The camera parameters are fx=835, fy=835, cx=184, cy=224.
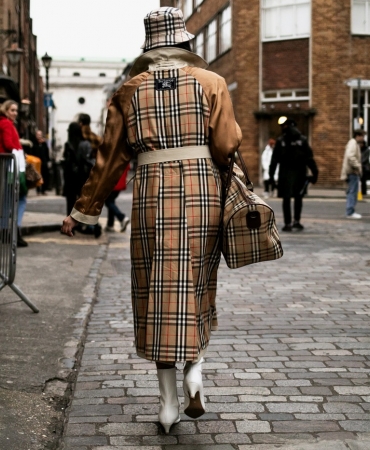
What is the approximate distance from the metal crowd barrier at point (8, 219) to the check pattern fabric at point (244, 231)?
316 centimetres

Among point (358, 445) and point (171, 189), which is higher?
point (171, 189)

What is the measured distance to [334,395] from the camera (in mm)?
4430

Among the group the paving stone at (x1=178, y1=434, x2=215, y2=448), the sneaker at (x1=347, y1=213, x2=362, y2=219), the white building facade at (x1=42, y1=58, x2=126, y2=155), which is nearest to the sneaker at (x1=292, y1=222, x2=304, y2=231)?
the sneaker at (x1=347, y1=213, x2=362, y2=219)

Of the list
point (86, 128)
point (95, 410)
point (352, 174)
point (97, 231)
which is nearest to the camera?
point (95, 410)

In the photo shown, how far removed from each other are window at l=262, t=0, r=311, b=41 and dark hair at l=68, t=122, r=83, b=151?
74.3ft

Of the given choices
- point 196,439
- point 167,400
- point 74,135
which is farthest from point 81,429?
point 74,135

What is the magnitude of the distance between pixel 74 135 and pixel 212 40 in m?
28.4

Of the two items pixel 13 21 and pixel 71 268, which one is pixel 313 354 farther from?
pixel 13 21

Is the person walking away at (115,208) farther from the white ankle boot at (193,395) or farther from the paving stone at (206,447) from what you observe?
the paving stone at (206,447)

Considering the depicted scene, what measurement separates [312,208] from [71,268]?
1248 cm

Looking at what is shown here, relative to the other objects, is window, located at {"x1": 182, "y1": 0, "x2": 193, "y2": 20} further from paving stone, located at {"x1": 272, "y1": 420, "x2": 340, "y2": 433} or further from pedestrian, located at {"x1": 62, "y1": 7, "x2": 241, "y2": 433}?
paving stone, located at {"x1": 272, "y1": 420, "x2": 340, "y2": 433}

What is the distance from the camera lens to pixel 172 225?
3.74 metres

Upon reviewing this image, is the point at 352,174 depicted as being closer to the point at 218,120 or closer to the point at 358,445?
the point at 218,120

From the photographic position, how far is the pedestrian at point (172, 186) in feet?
12.2
